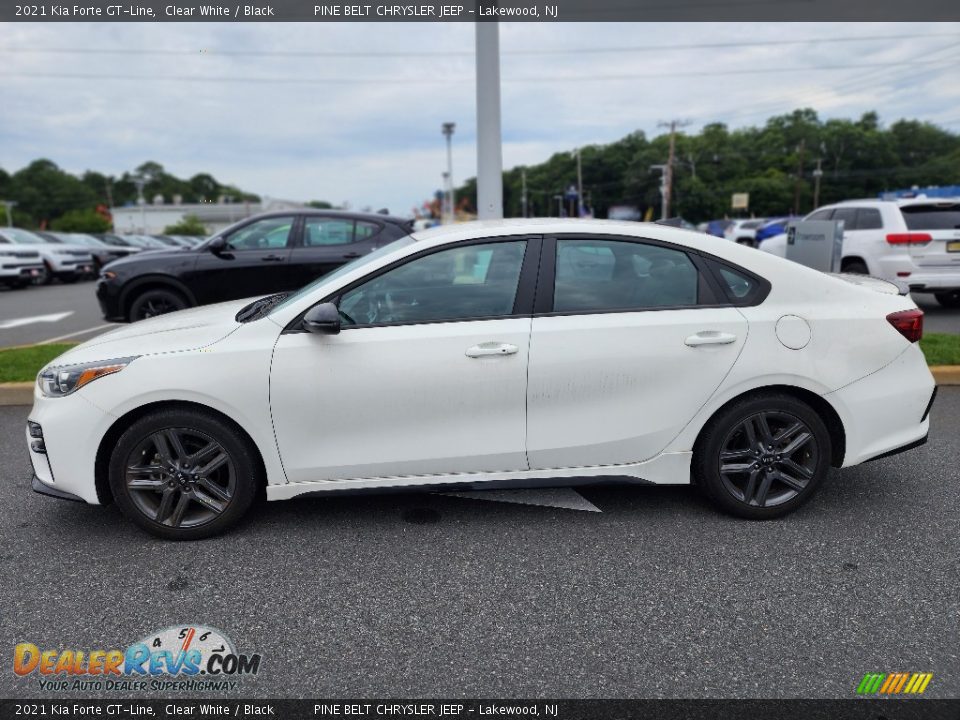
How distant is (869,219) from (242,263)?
29.1 feet

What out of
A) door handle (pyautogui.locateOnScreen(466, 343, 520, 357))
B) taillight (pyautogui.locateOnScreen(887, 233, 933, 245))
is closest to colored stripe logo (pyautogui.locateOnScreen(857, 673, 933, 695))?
door handle (pyautogui.locateOnScreen(466, 343, 520, 357))

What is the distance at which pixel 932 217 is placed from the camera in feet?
32.1

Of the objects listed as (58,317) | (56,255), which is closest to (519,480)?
(58,317)

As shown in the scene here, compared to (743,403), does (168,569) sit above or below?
below

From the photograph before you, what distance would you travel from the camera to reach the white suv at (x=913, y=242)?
9633mm

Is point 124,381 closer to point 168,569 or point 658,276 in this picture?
point 168,569

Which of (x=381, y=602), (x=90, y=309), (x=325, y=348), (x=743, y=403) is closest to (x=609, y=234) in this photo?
(x=743, y=403)

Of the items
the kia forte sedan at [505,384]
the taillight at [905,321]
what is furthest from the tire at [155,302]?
the taillight at [905,321]

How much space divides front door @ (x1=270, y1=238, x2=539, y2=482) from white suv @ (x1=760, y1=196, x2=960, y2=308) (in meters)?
8.15

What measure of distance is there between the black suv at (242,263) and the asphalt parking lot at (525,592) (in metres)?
4.71

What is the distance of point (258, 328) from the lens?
134 inches

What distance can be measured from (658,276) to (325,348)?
66.9 inches

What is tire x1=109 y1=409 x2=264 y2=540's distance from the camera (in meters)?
3.30

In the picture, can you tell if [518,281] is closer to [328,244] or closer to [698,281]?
[698,281]
